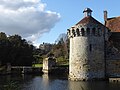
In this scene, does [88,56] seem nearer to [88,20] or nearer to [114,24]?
[88,20]

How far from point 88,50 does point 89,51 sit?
14 centimetres

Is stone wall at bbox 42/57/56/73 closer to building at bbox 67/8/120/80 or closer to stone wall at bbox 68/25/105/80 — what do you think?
building at bbox 67/8/120/80

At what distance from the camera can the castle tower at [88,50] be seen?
3094cm

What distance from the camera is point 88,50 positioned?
30922 millimetres

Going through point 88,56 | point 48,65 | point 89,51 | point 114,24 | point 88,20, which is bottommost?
point 48,65

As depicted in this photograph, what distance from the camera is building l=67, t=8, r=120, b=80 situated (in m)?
30.9

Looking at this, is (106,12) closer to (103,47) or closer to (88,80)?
(103,47)

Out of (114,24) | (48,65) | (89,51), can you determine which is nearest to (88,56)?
(89,51)

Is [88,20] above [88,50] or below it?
above

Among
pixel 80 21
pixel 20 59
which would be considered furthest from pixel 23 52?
pixel 80 21

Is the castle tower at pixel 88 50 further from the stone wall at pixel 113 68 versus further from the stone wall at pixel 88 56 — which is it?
the stone wall at pixel 113 68

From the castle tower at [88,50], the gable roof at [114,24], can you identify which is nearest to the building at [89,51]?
the castle tower at [88,50]

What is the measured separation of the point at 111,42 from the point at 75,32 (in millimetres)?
4183

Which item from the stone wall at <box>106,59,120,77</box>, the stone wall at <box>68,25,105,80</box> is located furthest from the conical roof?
the stone wall at <box>106,59,120,77</box>
